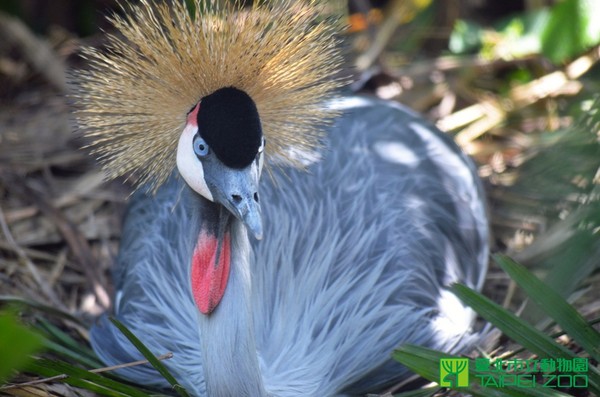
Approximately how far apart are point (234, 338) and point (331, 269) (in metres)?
0.58

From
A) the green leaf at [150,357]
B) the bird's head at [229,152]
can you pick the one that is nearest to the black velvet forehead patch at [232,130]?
the bird's head at [229,152]

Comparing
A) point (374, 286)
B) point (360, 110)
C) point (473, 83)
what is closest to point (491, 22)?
point (473, 83)

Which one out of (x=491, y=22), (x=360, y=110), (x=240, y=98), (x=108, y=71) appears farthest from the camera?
(x=491, y=22)

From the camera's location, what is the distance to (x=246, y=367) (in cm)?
185

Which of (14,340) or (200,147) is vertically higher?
(200,147)

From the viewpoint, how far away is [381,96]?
138 inches

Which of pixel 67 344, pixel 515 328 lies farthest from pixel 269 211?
pixel 515 328

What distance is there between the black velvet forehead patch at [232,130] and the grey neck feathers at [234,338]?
0.18 metres

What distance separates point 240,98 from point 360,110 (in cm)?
115

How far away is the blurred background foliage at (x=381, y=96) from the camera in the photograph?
264cm

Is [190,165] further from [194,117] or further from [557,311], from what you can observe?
[557,311]

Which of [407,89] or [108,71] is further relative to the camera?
[407,89]

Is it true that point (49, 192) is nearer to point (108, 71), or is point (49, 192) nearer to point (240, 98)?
point (108, 71)

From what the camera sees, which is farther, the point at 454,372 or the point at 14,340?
the point at 454,372
